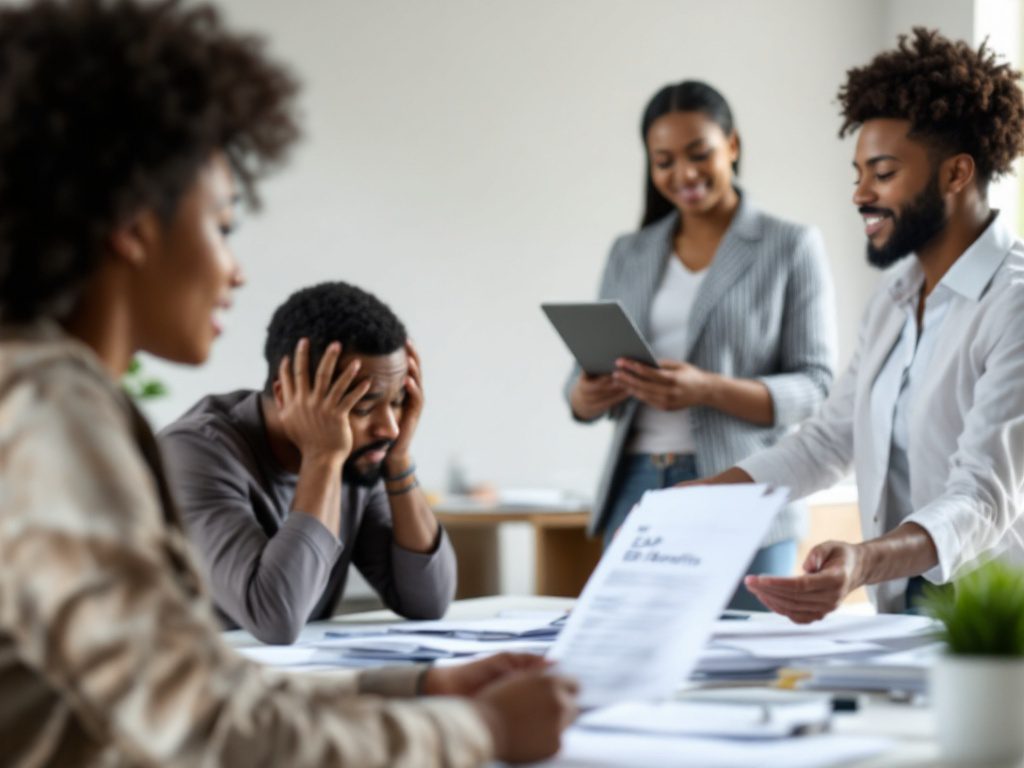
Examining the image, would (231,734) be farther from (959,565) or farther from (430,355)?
(430,355)

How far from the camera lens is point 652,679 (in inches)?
46.4

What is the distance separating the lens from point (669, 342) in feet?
9.18

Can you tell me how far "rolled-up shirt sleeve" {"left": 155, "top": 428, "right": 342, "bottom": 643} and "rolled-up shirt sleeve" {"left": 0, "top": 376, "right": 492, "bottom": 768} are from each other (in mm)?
858

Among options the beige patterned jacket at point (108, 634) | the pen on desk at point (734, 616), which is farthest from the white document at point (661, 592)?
the pen on desk at point (734, 616)

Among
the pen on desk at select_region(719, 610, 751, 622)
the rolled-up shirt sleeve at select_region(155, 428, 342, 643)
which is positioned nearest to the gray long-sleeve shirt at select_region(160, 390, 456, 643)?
the rolled-up shirt sleeve at select_region(155, 428, 342, 643)

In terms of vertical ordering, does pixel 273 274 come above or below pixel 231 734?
above

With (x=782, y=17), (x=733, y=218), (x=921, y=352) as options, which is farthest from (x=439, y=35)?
(x=921, y=352)

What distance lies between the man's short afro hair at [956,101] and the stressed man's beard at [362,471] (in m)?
1.00

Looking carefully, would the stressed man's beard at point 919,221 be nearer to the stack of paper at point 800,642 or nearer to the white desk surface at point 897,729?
the stack of paper at point 800,642

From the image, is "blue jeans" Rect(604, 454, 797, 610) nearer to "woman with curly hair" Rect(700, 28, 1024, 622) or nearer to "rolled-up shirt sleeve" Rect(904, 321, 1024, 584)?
"woman with curly hair" Rect(700, 28, 1024, 622)

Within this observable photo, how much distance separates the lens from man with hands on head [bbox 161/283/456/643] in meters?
1.81

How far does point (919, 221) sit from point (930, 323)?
0.55 ft

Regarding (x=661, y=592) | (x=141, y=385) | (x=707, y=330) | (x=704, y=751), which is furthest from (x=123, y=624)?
(x=141, y=385)

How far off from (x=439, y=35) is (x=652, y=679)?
392 centimetres
